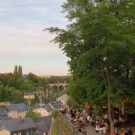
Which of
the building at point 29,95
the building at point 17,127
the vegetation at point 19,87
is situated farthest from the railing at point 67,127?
the building at point 29,95

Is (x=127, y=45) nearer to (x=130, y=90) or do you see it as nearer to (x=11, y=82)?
(x=130, y=90)

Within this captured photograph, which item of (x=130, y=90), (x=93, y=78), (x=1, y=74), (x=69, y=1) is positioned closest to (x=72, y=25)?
(x=69, y=1)

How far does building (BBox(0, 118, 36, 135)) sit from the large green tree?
45.5 metres

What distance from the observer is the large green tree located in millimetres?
17891

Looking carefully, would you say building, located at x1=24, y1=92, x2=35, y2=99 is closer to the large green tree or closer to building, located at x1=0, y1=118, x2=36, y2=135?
building, located at x1=0, y1=118, x2=36, y2=135

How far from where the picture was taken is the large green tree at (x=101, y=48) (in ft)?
58.7

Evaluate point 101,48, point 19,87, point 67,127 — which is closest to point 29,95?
point 19,87

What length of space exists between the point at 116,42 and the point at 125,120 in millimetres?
7062

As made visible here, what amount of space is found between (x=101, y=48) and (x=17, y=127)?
4961 cm

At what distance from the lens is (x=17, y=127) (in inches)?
2564

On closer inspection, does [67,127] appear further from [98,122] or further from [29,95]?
[29,95]

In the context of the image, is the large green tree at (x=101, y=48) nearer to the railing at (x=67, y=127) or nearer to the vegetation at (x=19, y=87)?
the railing at (x=67, y=127)

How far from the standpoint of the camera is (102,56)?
19312 millimetres

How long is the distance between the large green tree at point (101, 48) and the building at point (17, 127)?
4546 centimetres
